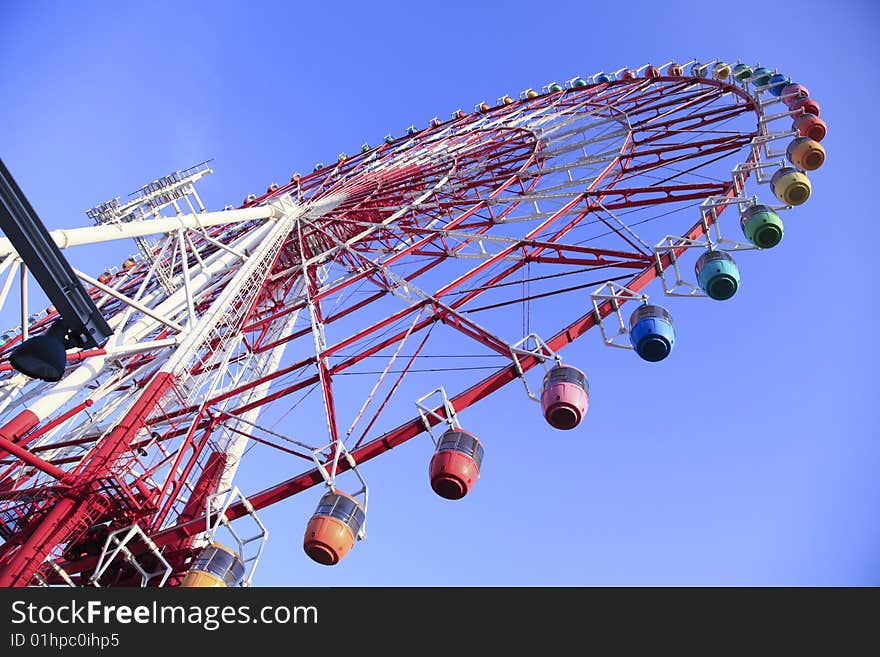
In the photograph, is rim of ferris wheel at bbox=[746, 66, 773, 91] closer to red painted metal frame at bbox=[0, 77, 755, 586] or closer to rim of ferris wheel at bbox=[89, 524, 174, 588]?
red painted metal frame at bbox=[0, 77, 755, 586]

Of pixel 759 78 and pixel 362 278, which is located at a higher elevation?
pixel 759 78

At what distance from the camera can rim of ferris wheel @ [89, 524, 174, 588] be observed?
8.73 metres

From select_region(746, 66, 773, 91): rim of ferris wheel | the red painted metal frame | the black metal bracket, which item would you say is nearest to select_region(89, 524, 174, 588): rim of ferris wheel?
the red painted metal frame

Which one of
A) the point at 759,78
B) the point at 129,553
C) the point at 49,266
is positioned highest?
the point at 759,78

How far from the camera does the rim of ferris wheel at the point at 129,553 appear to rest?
8727mm

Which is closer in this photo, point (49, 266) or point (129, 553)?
point (49, 266)

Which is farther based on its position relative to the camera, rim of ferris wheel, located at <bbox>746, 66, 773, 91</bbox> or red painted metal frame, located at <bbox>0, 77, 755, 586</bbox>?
rim of ferris wheel, located at <bbox>746, 66, 773, 91</bbox>

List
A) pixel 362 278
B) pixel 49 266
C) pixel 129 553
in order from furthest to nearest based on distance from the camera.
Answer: pixel 362 278 < pixel 129 553 < pixel 49 266

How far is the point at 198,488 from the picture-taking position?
11.9m

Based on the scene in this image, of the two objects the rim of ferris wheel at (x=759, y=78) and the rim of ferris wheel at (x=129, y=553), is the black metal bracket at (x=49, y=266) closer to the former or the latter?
the rim of ferris wheel at (x=129, y=553)

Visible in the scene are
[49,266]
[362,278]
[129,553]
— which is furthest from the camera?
[362,278]

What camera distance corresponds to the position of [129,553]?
9.12m

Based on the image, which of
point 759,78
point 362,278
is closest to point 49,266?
point 362,278

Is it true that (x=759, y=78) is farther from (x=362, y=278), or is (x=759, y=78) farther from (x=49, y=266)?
(x=49, y=266)
